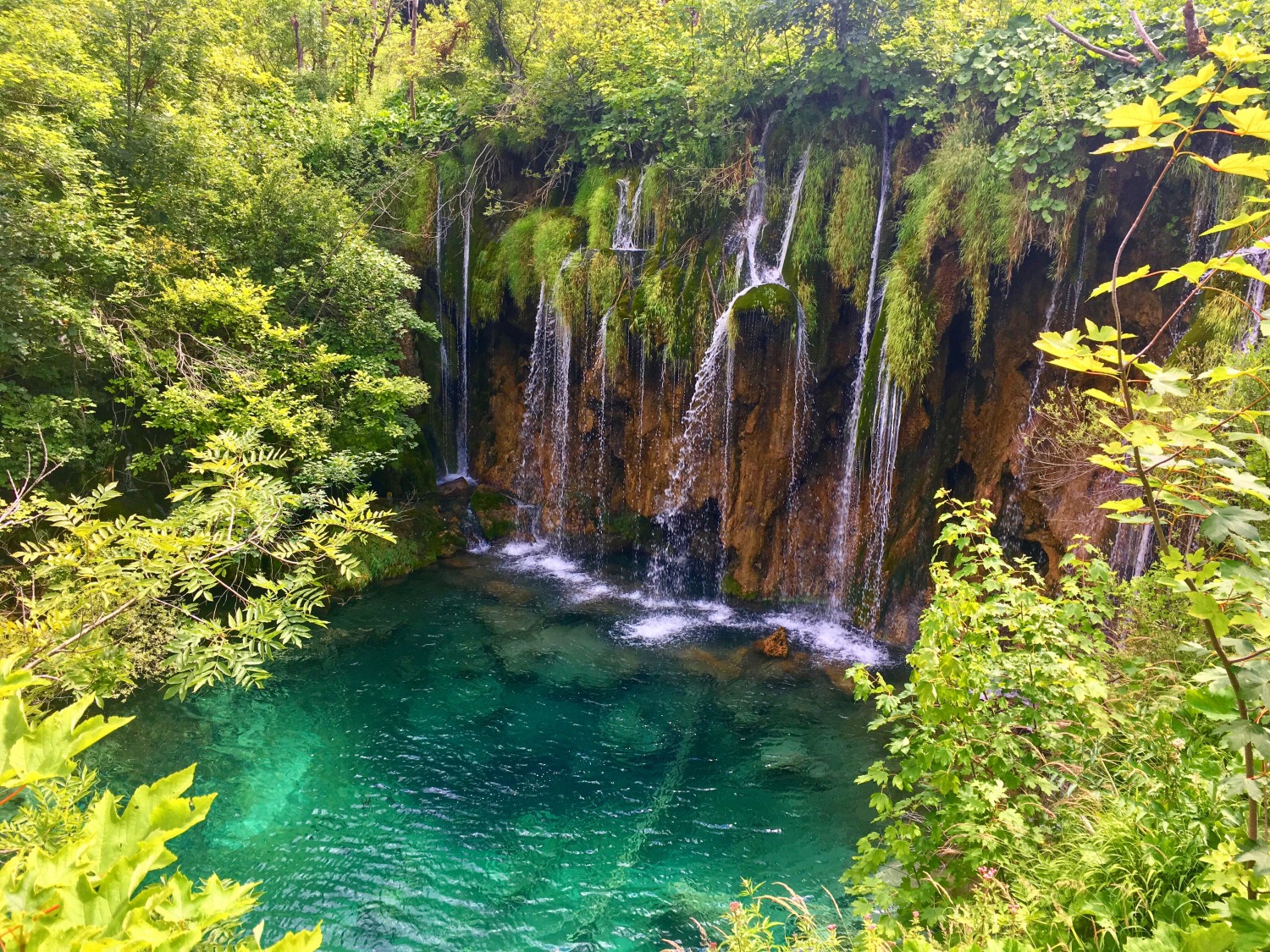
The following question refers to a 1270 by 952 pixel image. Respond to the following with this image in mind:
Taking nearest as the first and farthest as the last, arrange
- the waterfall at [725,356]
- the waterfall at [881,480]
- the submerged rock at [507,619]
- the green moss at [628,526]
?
the waterfall at [881,480], the submerged rock at [507,619], the waterfall at [725,356], the green moss at [628,526]

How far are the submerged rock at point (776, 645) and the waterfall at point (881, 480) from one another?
144 centimetres

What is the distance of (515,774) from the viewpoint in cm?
725

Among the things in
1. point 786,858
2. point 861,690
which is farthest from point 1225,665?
point 786,858

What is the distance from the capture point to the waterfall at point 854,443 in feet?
32.4

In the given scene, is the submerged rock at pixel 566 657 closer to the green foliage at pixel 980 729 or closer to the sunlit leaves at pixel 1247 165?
the green foliage at pixel 980 729

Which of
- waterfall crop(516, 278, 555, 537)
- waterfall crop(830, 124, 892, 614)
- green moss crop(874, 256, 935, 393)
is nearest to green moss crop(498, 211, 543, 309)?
waterfall crop(516, 278, 555, 537)

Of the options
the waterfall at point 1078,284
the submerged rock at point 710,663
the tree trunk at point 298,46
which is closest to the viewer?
the waterfall at point 1078,284

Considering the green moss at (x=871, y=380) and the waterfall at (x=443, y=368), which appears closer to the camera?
the green moss at (x=871, y=380)

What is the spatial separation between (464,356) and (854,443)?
27.9 feet

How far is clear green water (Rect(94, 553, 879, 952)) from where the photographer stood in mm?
5656

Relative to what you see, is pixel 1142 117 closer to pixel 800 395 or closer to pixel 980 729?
pixel 980 729

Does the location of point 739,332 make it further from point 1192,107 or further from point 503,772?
point 503,772

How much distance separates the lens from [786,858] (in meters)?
6.15

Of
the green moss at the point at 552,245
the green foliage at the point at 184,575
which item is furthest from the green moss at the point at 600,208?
the green foliage at the point at 184,575
